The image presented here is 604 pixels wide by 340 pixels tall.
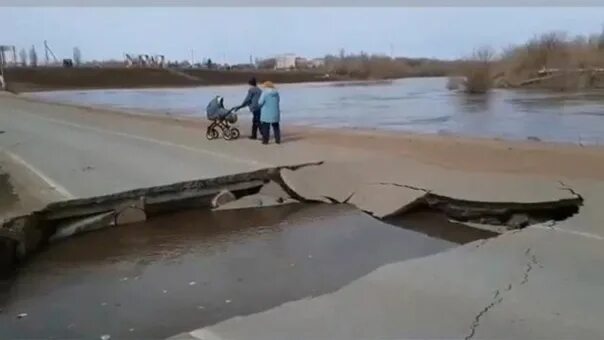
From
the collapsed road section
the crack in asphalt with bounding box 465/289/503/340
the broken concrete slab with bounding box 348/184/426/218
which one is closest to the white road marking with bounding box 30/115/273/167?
the collapsed road section

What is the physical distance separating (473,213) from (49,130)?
14824 mm

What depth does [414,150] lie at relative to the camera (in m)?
14.1

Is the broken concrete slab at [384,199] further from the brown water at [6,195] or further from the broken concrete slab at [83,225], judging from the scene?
the brown water at [6,195]

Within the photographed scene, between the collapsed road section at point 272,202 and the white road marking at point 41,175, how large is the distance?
18.8 inches

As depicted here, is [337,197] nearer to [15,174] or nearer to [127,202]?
[127,202]

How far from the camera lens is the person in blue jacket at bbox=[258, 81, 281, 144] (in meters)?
13.8

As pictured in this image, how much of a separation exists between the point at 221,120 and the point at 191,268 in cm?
951

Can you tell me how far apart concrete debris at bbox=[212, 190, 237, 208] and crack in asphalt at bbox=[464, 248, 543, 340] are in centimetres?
457

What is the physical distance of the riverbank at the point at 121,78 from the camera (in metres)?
73.6

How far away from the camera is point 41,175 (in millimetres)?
10281

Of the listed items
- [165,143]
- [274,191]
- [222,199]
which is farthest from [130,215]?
[165,143]

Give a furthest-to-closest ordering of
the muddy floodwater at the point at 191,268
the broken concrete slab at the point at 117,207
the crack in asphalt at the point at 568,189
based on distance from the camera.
A: the crack in asphalt at the point at 568,189 < the broken concrete slab at the point at 117,207 < the muddy floodwater at the point at 191,268

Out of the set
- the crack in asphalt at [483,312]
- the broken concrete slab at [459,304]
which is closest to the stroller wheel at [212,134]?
the broken concrete slab at [459,304]

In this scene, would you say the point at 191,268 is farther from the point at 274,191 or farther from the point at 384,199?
the point at 274,191
